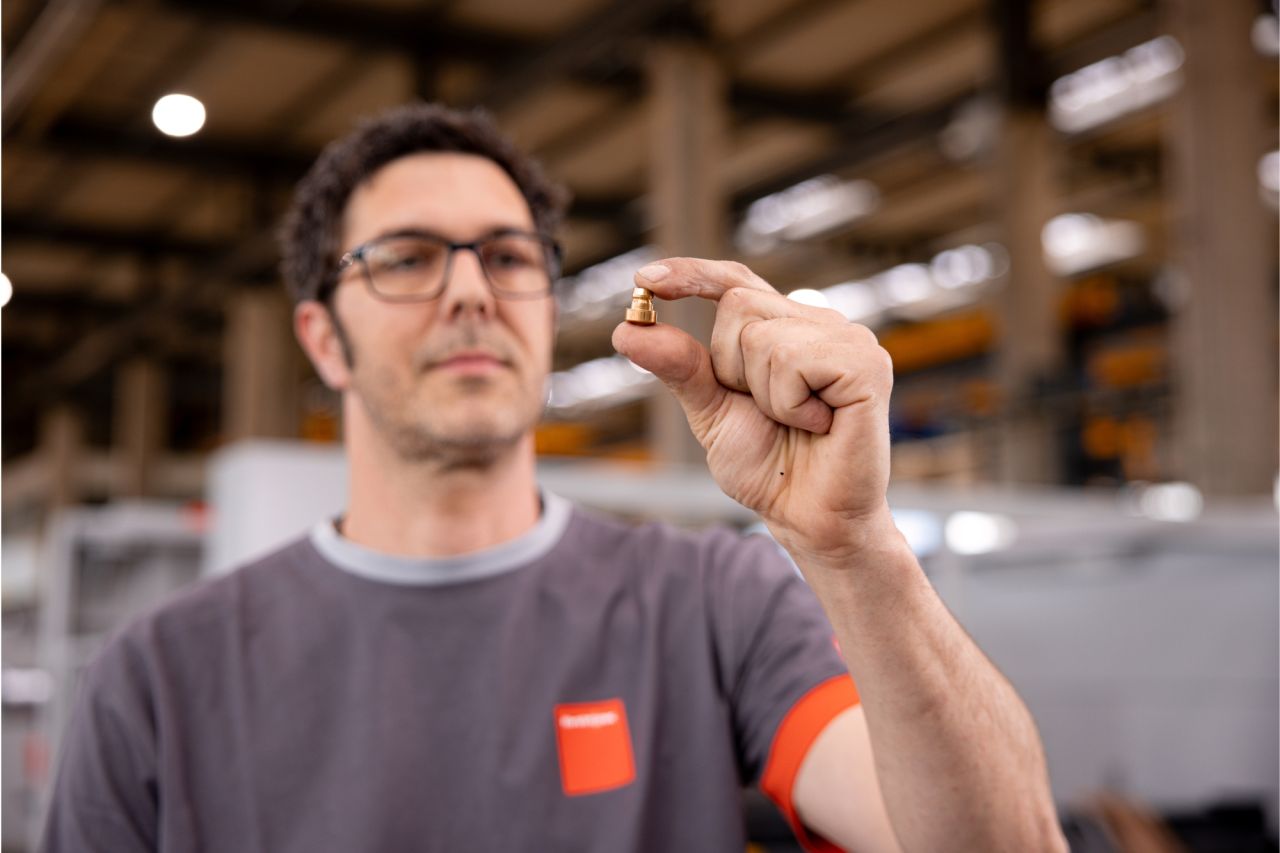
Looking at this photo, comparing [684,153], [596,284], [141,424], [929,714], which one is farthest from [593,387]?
[929,714]

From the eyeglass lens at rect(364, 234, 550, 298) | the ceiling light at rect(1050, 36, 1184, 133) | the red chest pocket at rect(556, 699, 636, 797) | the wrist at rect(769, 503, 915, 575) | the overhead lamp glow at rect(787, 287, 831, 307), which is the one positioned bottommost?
the red chest pocket at rect(556, 699, 636, 797)

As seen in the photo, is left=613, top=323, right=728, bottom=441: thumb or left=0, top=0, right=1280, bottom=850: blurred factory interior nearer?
left=613, top=323, right=728, bottom=441: thumb

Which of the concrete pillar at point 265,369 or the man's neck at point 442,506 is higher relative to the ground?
the concrete pillar at point 265,369

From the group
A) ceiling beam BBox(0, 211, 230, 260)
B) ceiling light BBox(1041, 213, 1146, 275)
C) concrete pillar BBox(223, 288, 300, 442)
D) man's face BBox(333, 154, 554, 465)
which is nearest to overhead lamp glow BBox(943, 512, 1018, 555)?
man's face BBox(333, 154, 554, 465)

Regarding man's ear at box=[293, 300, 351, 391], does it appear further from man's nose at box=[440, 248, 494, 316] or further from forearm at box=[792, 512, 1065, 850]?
forearm at box=[792, 512, 1065, 850]

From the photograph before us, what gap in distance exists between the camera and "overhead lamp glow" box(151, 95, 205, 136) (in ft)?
5.18

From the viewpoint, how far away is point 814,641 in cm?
123

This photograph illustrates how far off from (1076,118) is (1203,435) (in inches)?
192

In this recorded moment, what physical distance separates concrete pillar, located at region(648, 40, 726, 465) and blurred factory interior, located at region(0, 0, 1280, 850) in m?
0.03

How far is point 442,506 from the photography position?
1.32 meters

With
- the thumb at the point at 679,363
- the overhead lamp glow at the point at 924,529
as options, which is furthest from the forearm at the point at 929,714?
the overhead lamp glow at the point at 924,529

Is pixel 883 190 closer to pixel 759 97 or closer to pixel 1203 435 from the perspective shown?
pixel 759 97

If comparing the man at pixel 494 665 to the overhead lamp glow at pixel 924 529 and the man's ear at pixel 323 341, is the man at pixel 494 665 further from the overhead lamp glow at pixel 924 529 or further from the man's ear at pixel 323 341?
the overhead lamp glow at pixel 924 529

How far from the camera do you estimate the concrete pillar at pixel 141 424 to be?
14.6 metres
